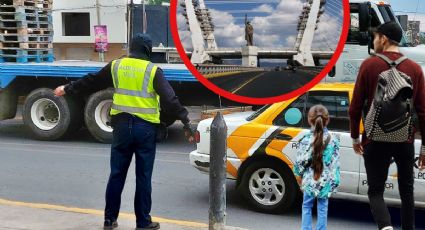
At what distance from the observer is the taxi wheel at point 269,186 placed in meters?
6.62

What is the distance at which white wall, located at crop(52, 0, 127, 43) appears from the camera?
37719 mm

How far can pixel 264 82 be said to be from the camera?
2592 millimetres

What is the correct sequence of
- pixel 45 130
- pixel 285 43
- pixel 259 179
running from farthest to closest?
pixel 45 130 < pixel 259 179 < pixel 285 43

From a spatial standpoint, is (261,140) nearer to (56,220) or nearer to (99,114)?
(56,220)

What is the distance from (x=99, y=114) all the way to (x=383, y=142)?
8.29 metres

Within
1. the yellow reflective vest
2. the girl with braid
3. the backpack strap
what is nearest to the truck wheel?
the yellow reflective vest

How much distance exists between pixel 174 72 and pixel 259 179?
489 cm

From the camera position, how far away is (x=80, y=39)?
38344 millimetres

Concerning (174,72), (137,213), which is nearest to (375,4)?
(174,72)

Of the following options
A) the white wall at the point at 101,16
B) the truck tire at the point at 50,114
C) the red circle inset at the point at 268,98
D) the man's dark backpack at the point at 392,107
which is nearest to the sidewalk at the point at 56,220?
the man's dark backpack at the point at 392,107

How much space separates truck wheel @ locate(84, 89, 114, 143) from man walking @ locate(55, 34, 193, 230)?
660cm

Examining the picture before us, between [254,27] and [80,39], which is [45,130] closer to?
[254,27]

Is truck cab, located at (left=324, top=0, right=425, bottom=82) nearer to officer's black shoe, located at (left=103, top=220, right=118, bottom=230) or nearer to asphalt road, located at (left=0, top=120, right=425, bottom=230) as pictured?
asphalt road, located at (left=0, top=120, right=425, bottom=230)

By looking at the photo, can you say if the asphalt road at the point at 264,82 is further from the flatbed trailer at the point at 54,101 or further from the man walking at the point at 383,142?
the flatbed trailer at the point at 54,101
